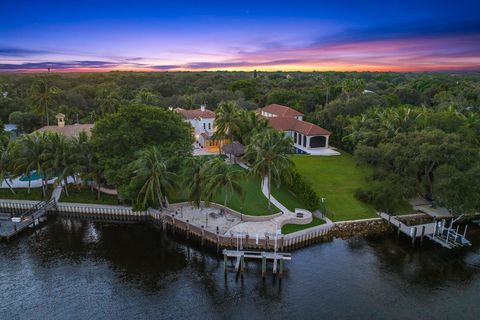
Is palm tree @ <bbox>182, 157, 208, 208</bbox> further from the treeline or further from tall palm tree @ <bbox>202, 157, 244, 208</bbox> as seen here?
the treeline

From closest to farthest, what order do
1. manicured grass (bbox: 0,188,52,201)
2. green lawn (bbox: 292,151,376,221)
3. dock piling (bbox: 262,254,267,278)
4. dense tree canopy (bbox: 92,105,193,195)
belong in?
1. dock piling (bbox: 262,254,267,278)
2. dense tree canopy (bbox: 92,105,193,195)
3. green lawn (bbox: 292,151,376,221)
4. manicured grass (bbox: 0,188,52,201)

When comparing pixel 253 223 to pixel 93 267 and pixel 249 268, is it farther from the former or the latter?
pixel 93 267

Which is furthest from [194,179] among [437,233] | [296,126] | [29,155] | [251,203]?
[296,126]

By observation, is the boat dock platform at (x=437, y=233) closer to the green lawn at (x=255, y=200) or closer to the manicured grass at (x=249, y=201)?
the green lawn at (x=255, y=200)

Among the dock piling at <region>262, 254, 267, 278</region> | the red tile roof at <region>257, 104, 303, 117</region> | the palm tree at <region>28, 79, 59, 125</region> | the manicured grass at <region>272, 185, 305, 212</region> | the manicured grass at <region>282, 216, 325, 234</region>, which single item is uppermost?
the palm tree at <region>28, 79, 59, 125</region>

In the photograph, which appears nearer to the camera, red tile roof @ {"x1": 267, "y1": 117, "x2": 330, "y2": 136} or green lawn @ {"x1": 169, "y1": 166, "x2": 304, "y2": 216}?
green lawn @ {"x1": 169, "y1": 166, "x2": 304, "y2": 216}

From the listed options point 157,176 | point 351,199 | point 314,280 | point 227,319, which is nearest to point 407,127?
point 351,199

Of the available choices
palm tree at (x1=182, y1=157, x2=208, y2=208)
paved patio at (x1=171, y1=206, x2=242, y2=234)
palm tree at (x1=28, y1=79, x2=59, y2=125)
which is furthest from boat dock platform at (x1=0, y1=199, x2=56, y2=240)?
palm tree at (x1=28, y1=79, x2=59, y2=125)
